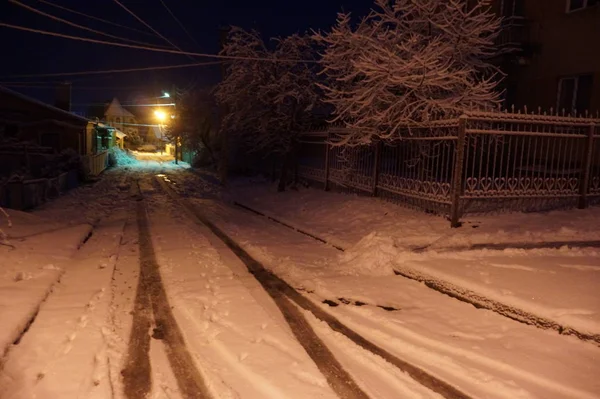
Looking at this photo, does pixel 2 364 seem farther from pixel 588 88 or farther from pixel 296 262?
pixel 588 88

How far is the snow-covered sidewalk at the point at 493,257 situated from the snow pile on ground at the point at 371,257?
2 cm

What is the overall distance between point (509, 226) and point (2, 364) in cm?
834

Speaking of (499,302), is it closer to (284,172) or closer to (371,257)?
(371,257)

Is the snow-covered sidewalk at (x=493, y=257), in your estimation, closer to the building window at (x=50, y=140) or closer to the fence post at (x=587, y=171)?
the fence post at (x=587, y=171)

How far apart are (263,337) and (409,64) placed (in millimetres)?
7878

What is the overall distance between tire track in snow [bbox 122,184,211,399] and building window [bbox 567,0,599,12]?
46.5ft

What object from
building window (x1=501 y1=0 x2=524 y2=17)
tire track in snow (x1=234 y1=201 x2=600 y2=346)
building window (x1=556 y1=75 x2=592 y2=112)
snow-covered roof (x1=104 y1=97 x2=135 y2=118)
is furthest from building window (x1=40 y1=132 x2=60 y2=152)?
snow-covered roof (x1=104 y1=97 x2=135 y2=118)

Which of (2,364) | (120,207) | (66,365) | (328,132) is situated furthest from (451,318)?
(120,207)

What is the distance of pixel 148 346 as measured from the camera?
4.70 meters

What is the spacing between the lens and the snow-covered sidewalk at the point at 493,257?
535 centimetres

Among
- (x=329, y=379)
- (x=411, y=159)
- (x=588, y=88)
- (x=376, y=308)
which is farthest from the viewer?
(x=588, y=88)

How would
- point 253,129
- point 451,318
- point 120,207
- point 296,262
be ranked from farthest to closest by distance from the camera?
point 253,129, point 120,207, point 296,262, point 451,318

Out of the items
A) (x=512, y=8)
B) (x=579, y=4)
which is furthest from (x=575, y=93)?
(x=512, y=8)

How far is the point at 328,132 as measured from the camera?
626 inches
